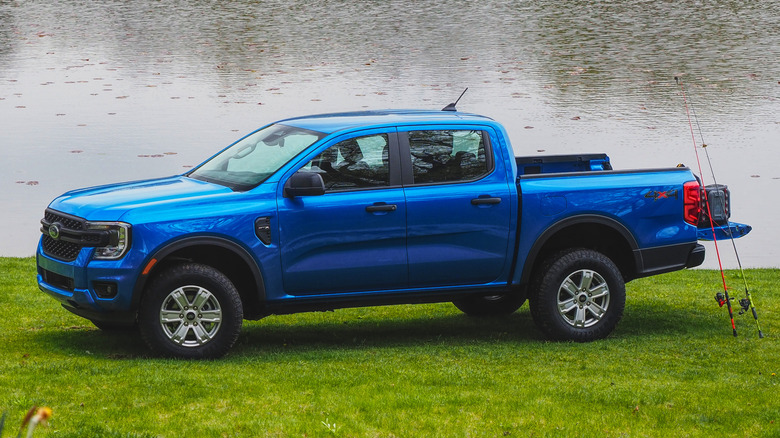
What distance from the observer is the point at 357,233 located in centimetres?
834

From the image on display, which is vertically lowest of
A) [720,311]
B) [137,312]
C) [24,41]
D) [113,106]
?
[720,311]

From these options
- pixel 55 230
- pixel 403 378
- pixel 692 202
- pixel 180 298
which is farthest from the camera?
pixel 692 202

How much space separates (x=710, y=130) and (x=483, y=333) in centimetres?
1213

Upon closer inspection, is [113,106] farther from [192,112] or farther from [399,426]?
[399,426]

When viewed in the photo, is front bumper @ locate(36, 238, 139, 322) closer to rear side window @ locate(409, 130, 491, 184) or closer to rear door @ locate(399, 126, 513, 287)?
rear door @ locate(399, 126, 513, 287)

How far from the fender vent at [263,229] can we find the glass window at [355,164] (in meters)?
0.50

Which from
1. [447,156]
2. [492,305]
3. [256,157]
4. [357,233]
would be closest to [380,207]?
[357,233]

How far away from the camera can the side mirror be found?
8086 mm

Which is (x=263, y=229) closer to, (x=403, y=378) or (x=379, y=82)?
(x=403, y=378)

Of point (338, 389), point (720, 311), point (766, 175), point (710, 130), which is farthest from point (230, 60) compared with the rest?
point (338, 389)

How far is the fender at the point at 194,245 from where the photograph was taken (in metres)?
7.85

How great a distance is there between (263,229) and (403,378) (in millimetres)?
1499

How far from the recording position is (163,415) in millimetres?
6680

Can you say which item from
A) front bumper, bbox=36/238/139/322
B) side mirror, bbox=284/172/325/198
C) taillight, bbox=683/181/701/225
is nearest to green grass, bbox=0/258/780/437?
front bumper, bbox=36/238/139/322
